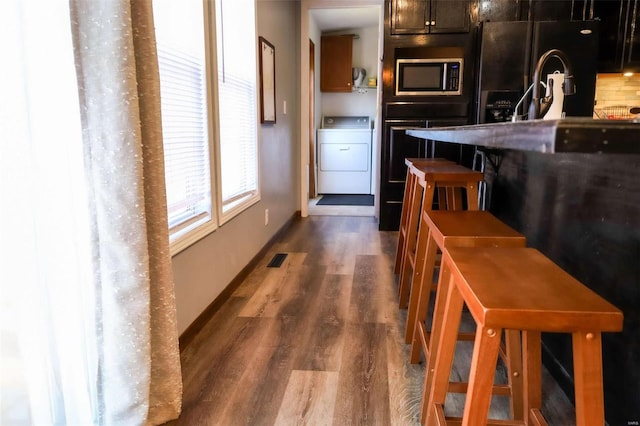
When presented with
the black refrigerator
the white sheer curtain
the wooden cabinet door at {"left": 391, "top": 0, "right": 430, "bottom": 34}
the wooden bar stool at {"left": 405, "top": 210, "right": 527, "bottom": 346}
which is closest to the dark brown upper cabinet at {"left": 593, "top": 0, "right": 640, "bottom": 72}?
the black refrigerator

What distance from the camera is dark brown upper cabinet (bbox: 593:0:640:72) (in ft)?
11.4

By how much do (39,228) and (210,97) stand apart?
4.20 ft

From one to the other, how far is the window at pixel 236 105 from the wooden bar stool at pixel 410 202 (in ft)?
3.29

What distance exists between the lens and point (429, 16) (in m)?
3.75

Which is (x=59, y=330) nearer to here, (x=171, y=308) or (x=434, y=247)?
(x=171, y=308)

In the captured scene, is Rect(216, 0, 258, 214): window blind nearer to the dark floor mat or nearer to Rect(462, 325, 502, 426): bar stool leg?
Rect(462, 325, 502, 426): bar stool leg

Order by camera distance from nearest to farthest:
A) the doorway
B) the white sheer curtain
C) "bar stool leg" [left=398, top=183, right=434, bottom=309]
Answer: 1. the white sheer curtain
2. "bar stool leg" [left=398, top=183, right=434, bottom=309]
3. the doorway

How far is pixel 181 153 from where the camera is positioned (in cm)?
189

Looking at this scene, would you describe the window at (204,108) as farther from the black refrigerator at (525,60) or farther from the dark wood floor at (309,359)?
the black refrigerator at (525,60)

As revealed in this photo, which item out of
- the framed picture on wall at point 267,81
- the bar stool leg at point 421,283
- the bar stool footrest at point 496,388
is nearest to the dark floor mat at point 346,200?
the framed picture on wall at point 267,81

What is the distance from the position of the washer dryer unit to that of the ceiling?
4.05ft

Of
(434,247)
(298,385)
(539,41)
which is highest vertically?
(539,41)

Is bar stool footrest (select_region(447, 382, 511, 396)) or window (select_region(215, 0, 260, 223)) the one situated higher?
window (select_region(215, 0, 260, 223))

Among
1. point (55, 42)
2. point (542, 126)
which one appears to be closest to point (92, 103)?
point (55, 42)
